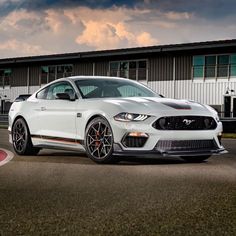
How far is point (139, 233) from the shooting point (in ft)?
13.3

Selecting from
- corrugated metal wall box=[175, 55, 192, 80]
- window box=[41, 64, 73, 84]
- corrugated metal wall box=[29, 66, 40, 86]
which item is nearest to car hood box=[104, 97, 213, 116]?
corrugated metal wall box=[175, 55, 192, 80]

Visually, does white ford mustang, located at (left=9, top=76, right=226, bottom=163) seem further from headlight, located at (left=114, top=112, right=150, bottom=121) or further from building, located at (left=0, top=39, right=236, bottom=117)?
building, located at (left=0, top=39, right=236, bottom=117)

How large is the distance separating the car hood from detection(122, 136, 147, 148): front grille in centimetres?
43

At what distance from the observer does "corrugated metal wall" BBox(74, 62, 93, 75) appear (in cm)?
4172

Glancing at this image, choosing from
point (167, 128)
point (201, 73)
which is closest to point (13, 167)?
point (167, 128)

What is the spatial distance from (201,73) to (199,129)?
89.2 feet

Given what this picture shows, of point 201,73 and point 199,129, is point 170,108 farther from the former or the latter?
point 201,73

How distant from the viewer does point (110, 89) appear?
9805mm

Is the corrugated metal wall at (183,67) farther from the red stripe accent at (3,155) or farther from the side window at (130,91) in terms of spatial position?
the side window at (130,91)

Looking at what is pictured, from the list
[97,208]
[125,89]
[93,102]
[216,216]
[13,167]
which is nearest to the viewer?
[216,216]

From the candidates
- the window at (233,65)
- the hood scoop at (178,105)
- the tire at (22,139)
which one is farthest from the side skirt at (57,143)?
the window at (233,65)

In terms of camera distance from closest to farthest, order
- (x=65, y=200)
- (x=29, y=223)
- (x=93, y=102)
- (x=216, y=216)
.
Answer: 1. (x=29, y=223)
2. (x=216, y=216)
3. (x=65, y=200)
4. (x=93, y=102)

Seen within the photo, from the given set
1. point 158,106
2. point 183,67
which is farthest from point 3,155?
point 183,67

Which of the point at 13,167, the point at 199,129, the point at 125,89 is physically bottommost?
the point at 13,167
